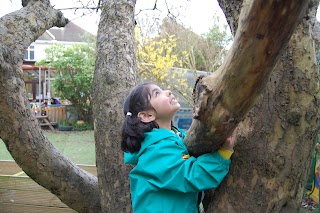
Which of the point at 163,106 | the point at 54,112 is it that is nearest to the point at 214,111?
the point at 163,106

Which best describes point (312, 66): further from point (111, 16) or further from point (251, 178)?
point (111, 16)

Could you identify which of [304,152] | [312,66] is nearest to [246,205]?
[304,152]

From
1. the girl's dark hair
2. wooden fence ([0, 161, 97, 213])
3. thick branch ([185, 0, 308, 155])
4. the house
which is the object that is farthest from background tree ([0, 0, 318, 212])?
the house

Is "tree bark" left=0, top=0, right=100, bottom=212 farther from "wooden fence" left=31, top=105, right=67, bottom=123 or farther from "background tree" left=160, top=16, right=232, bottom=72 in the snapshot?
"wooden fence" left=31, top=105, right=67, bottom=123

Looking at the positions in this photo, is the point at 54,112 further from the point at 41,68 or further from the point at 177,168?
the point at 177,168

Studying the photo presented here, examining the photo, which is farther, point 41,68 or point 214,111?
point 41,68

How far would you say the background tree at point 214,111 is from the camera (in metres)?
0.98

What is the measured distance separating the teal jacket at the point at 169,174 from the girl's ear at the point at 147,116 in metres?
0.08

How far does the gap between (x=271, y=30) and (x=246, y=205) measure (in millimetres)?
759

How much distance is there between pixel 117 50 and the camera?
2697mm

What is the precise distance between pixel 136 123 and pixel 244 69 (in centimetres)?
83

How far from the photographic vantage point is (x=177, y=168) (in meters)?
1.49

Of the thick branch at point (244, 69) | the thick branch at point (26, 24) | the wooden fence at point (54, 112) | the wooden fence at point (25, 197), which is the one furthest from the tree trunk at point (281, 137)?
the wooden fence at point (54, 112)

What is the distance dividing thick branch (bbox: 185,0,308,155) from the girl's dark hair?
1.25 feet
